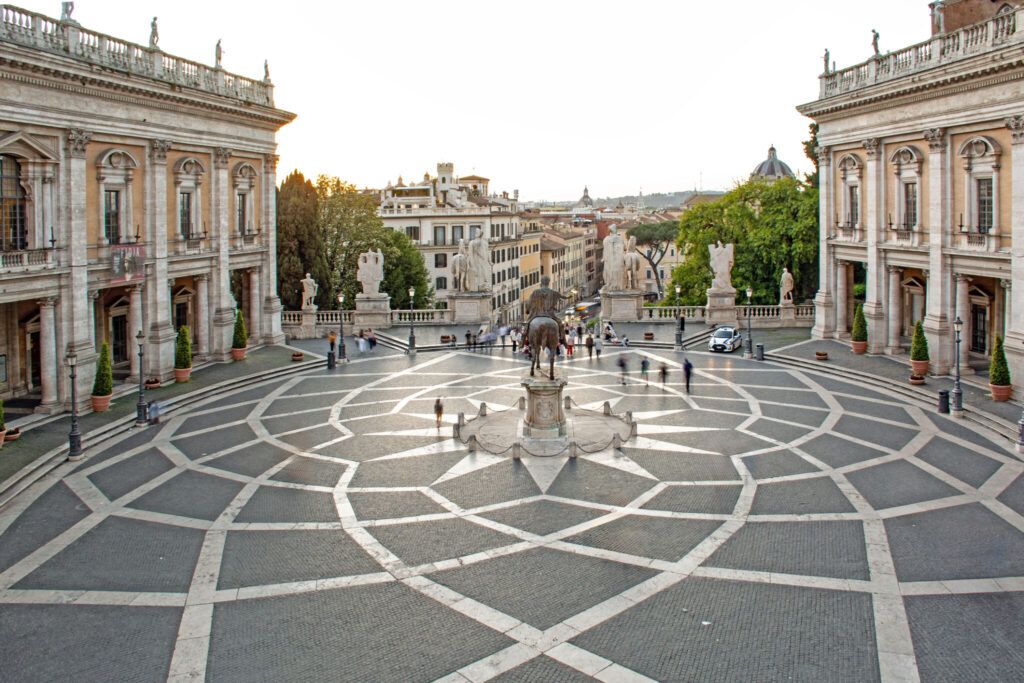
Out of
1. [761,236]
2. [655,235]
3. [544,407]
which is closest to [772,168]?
[655,235]

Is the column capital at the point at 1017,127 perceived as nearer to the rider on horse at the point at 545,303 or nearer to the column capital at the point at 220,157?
the rider on horse at the point at 545,303

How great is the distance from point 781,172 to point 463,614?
11353 centimetres

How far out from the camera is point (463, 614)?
51.5 ft

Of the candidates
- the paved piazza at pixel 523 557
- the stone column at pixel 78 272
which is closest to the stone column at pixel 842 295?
the paved piazza at pixel 523 557

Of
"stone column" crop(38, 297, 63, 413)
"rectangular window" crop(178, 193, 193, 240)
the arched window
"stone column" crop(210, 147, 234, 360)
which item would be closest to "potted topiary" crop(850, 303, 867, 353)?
"stone column" crop(210, 147, 234, 360)

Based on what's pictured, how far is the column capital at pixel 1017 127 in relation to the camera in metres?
32.0

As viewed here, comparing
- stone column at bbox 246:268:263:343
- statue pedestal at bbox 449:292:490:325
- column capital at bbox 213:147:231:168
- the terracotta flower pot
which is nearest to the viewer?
the terracotta flower pot

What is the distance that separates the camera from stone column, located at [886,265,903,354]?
41625 mm

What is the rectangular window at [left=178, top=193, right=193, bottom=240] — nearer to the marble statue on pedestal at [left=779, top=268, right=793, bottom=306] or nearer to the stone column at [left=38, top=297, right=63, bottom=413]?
the stone column at [left=38, top=297, right=63, bottom=413]

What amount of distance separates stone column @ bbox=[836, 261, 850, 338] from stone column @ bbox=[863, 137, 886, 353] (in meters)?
3.97

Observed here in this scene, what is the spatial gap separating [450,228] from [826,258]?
1909 inches

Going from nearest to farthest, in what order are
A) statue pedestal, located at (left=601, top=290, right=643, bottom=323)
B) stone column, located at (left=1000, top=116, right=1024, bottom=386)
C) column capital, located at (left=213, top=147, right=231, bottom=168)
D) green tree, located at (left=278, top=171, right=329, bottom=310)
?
stone column, located at (left=1000, top=116, right=1024, bottom=386), column capital, located at (left=213, top=147, right=231, bottom=168), statue pedestal, located at (left=601, top=290, right=643, bottom=323), green tree, located at (left=278, top=171, right=329, bottom=310)

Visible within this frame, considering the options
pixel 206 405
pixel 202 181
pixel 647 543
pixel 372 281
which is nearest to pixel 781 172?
pixel 372 281

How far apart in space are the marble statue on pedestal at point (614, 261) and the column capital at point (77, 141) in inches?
1176
